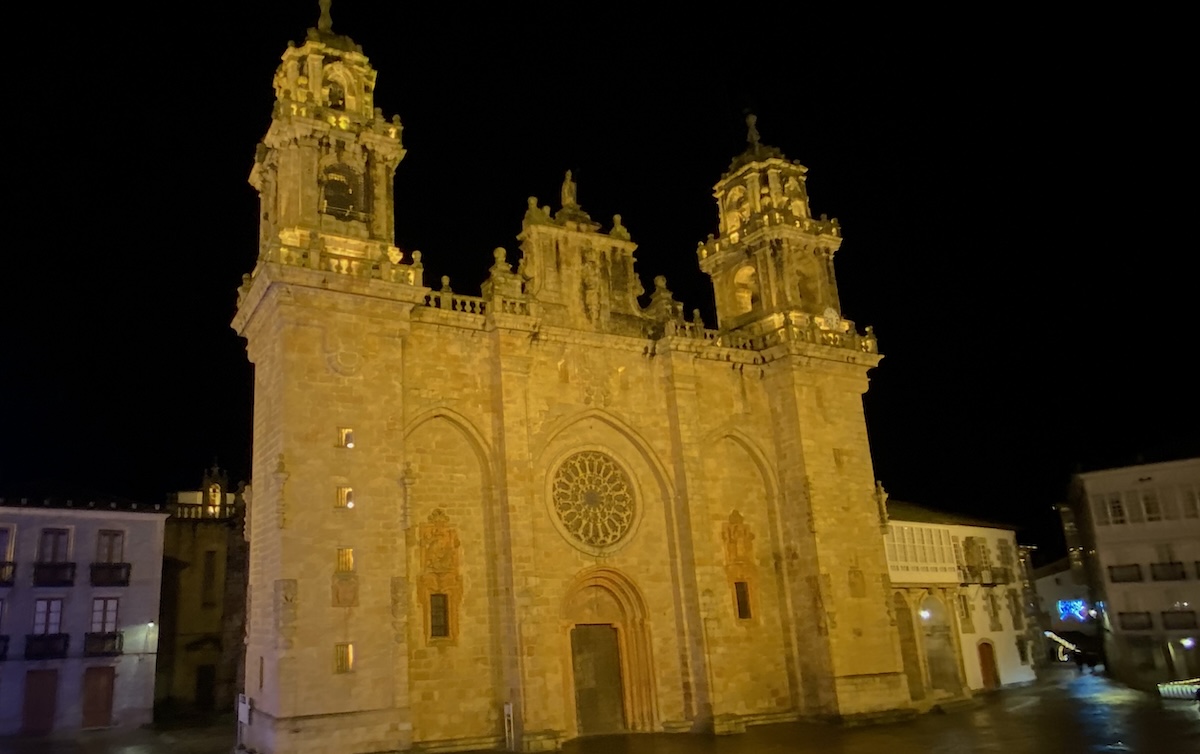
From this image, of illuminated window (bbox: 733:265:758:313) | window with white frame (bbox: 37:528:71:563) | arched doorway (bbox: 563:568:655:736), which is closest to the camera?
arched doorway (bbox: 563:568:655:736)

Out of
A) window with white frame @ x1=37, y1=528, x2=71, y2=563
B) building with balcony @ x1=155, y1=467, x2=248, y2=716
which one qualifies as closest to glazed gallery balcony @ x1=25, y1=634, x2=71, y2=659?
window with white frame @ x1=37, y1=528, x2=71, y2=563

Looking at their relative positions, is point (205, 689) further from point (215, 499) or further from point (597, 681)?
point (597, 681)

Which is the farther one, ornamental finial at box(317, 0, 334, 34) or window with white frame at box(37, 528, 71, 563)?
window with white frame at box(37, 528, 71, 563)

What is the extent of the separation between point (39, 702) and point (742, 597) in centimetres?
2405

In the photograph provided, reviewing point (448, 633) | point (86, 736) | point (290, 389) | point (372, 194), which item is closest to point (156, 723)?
point (86, 736)

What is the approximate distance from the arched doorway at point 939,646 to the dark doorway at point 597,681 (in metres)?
14.9

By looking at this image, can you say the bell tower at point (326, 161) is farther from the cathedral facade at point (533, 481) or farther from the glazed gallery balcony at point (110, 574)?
the glazed gallery balcony at point (110, 574)

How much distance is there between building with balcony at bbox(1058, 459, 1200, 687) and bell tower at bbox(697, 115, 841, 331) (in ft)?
63.8

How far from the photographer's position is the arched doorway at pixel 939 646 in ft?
107

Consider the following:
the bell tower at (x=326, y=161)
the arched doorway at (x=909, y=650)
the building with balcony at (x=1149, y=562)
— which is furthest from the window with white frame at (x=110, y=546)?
the building with balcony at (x=1149, y=562)

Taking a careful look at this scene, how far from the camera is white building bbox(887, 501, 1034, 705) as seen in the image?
31.4m

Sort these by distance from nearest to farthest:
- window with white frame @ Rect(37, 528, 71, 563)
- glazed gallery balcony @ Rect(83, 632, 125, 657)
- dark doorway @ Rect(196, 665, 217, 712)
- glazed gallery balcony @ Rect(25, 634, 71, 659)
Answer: glazed gallery balcony @ Rect(25, 634, 71, 659) → glazed gallery balcony @ Rect(83, 632, 125, 657) → window with white frame @ Rect(37, 528, 71, 563) → dark doorway @ Rect(196, 665, 217, 712)

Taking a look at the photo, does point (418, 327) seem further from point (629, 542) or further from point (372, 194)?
point (629, 542)

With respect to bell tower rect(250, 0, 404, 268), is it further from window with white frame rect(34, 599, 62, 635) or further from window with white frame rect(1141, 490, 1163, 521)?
window with white frame rect(1141, 490, 1163, 521)
